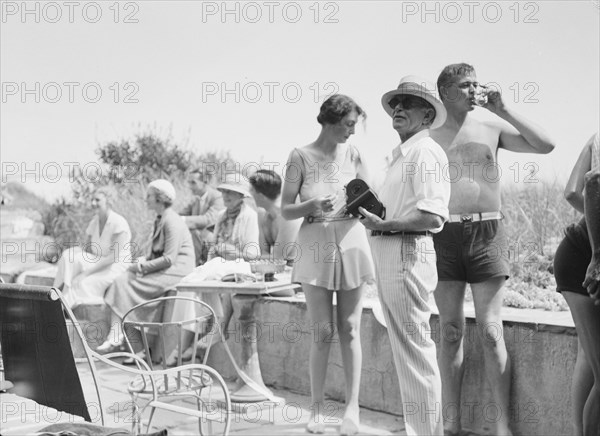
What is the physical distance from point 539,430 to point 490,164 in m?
1.47

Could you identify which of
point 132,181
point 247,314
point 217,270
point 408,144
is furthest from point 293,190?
point 132,181

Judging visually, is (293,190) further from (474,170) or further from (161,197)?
(161,197)

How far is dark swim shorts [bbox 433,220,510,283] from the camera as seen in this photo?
14.3 ft

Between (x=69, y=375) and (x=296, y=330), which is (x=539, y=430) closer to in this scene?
(x=296, y=330)

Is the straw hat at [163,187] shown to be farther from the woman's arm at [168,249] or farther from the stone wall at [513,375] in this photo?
the stone wall at [513,375]

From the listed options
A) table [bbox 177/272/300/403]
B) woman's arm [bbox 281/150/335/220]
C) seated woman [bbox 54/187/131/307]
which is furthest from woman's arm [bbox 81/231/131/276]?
woman's arm [bbox 281/150/335/220]

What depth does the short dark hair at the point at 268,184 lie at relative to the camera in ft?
23.5

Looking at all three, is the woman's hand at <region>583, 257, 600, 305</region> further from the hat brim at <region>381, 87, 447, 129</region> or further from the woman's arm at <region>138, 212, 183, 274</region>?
the woman's arm at <region>138, 212, 183, 274</region>

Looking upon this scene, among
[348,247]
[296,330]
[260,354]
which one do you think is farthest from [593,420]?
[260,354]

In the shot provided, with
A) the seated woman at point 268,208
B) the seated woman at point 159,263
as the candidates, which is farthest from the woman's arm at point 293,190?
the seated woman at point 159,263

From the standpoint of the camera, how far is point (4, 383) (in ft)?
9.91

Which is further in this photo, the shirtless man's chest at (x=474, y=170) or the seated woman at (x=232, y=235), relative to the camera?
the seated woman at (x=232, y=235)

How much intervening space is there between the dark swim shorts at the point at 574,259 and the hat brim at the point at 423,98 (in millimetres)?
1072

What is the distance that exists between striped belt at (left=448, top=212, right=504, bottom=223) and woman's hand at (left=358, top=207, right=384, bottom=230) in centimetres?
55
